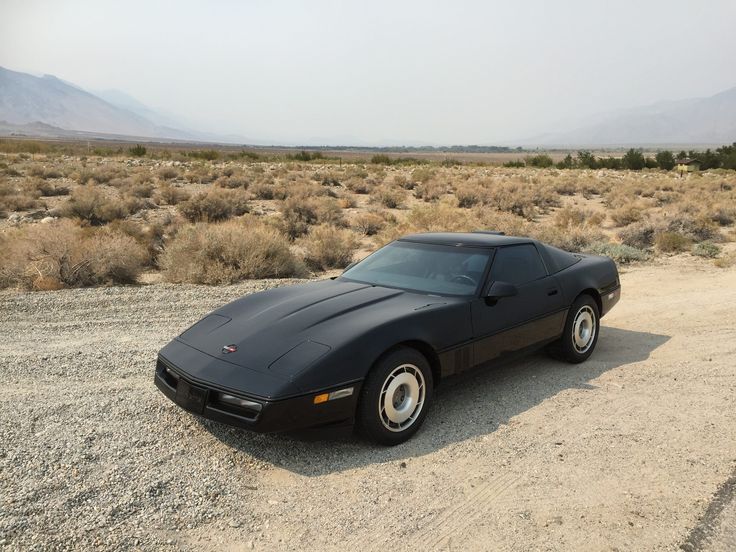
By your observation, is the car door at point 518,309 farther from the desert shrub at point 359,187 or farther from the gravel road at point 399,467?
the desert shrub at point 359,187

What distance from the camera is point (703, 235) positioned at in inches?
587

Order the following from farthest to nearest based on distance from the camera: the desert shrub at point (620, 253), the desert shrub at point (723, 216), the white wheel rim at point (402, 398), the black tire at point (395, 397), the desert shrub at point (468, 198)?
the desert shrub at point (468, 198), the desert shrub at point (723, 216), the desert shrub at point (620, 253), the white wheel rim at point (402, 398), the black tire at point (395, 397)

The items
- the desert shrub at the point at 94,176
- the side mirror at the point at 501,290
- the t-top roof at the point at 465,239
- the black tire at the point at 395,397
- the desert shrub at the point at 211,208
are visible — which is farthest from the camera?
the desert shrub at the point at 94,176

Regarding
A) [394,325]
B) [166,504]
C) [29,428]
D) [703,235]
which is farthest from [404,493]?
[703,235]

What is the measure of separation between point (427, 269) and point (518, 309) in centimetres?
84

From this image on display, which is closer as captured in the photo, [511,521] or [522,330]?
[511,521]

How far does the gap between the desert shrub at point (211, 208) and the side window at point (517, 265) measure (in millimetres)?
11648

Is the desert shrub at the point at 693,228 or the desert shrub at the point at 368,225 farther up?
the desert shrub at the point at 693,228

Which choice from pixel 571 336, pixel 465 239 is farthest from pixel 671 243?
pixel 465 239

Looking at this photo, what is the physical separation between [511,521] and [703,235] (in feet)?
46.5

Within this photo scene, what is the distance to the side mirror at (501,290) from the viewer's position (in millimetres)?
4609

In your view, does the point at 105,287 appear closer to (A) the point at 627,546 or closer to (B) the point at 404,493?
(B) the point at 404,493

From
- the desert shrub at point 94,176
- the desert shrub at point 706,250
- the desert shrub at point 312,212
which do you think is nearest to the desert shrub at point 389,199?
the desert shrub at point 312,212

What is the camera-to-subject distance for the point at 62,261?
30.1 feet
